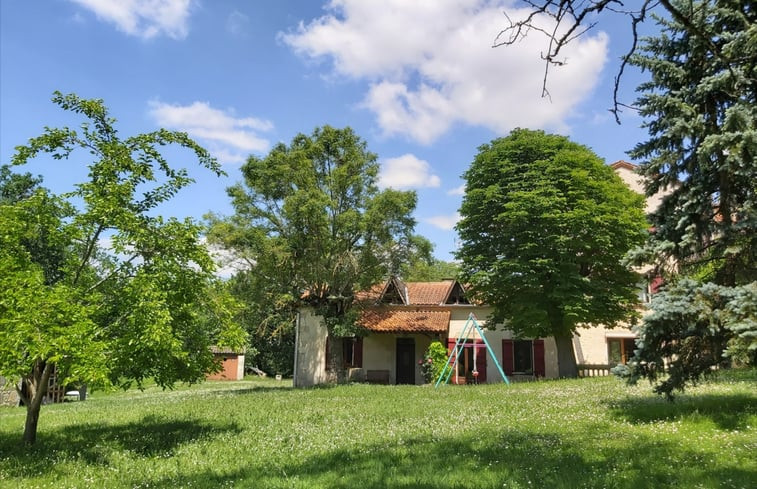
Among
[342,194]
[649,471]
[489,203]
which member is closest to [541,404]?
[649,471]

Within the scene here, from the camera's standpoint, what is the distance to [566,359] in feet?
77.7

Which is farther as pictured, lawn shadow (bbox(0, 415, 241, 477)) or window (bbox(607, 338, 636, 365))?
window (bbox(607, 338, 636, 365))

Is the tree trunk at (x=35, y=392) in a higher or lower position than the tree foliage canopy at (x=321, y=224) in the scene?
lower

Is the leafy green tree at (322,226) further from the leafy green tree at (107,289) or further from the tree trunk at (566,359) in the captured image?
the leafy green tree at (107,289)

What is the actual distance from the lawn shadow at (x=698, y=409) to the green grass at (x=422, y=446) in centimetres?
3

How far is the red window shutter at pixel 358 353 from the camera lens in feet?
102

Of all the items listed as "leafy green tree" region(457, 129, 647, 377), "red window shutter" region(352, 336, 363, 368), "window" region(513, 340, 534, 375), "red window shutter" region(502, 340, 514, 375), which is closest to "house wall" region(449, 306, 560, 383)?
"red window shutter" region(502, 340, 514, 375)

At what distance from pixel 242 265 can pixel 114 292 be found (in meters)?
16.0

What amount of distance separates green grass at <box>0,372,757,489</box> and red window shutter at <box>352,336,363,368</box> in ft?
57.8

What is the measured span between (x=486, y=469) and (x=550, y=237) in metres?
16.5

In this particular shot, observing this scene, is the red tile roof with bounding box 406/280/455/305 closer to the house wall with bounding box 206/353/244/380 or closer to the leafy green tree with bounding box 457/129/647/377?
the leafy green tree with bounding box 457/129/647/377

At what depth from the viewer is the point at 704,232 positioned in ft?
31.6

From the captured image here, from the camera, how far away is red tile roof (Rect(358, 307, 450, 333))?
2814 cm

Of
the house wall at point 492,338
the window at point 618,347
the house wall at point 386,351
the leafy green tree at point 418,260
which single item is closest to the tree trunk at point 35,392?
the leafy green tree at point 418,260
